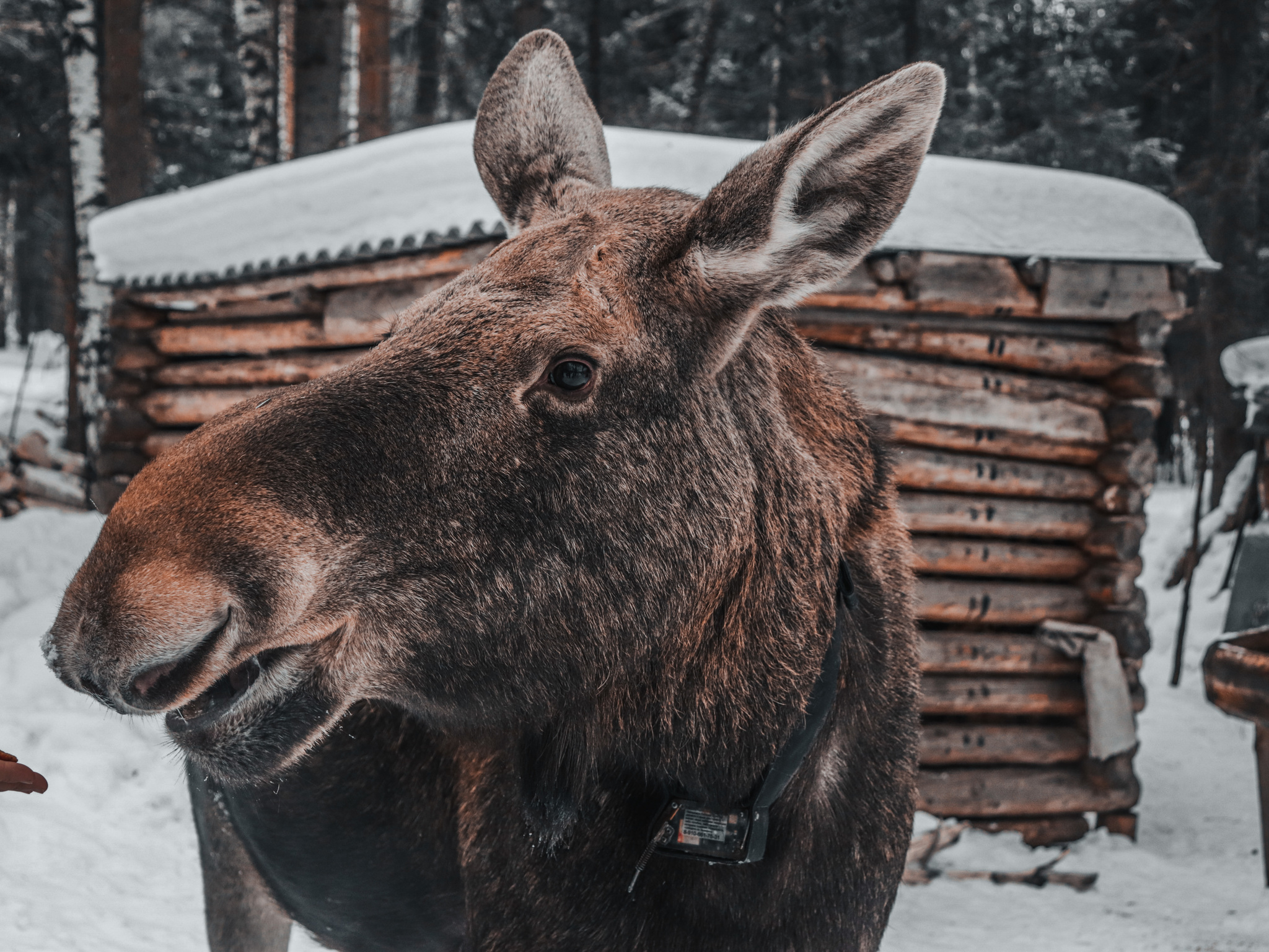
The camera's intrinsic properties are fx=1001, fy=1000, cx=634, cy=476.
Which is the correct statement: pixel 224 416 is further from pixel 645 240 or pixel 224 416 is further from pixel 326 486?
pixel 645 240

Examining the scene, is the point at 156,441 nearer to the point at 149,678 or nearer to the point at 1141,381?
the point at 1141,381

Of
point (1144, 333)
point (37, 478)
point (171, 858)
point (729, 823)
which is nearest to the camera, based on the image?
point (729, 823)

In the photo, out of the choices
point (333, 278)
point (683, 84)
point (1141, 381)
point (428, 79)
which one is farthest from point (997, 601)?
point (683, 84)

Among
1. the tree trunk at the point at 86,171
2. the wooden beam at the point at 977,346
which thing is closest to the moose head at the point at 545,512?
the wooden beam at the point at 977,346

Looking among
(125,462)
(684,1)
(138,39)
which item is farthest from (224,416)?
(684,1)

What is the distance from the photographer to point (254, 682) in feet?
4.38

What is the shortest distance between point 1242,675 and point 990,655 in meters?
1.73

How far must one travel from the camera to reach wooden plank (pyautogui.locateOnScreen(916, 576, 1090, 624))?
17.9ft

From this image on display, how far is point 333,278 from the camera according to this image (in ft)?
18.4

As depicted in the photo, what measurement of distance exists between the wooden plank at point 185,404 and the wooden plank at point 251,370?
2.5 inches

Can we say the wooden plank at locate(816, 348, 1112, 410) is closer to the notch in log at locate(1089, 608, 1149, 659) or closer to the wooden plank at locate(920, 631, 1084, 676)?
the notch in log at locate(1089, 608, 1149, 659)

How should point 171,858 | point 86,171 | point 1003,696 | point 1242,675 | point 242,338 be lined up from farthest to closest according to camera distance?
1. point 86,171
2. point 242,338
3. point 1003,696
4. point 171,858
5. point 1242,675

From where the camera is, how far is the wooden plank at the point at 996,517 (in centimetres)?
548

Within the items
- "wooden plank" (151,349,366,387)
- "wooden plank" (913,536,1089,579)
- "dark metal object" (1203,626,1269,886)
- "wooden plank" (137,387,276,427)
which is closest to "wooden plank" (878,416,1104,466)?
"wooden plank" (913,536,1089,579)
